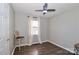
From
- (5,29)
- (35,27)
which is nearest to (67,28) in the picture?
(35,27)

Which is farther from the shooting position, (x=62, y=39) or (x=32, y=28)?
(x=32, y=28)

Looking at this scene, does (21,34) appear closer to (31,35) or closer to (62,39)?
(31,35)

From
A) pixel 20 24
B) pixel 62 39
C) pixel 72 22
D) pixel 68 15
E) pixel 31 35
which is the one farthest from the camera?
pixel 31 35

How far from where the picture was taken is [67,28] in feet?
9.19

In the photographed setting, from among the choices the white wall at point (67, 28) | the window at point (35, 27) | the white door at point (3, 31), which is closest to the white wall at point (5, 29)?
the white door at point (3, 31)

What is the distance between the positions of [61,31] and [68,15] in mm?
702

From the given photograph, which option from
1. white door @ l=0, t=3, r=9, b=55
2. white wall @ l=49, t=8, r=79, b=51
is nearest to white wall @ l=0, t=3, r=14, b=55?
white door @ l=0, t=3, r=9, b=55

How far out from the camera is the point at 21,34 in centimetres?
352

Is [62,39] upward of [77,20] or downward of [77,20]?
downward

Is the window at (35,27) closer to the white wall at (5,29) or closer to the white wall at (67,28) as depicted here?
the white wall at (67,28)

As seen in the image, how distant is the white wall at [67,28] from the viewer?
243 cm

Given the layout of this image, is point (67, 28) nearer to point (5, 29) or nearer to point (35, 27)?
point (35, 27)

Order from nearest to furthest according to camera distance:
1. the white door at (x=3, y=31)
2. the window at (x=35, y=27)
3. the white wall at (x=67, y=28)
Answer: the white door at (x=3, y=31) → the white wall at (x=67, y=28) → the window at (x=35, y=27)

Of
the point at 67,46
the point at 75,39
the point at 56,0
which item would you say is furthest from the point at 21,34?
the point at 56,0
